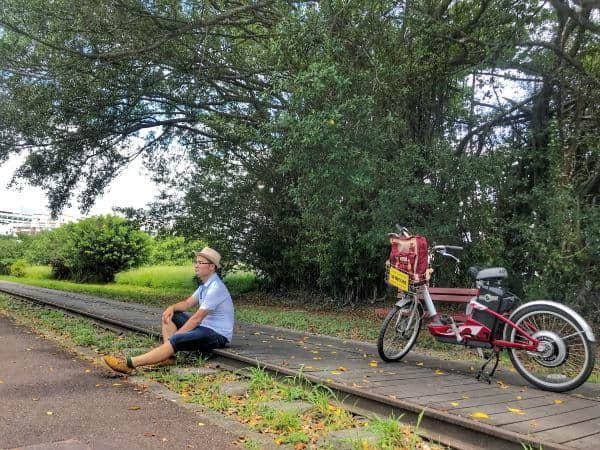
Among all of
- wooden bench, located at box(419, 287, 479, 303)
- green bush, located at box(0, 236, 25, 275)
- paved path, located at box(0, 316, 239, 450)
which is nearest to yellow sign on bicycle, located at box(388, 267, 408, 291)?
wooden bench, located at box(419, 287, 479, 303)

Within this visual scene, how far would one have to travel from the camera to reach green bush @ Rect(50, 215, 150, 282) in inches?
1126

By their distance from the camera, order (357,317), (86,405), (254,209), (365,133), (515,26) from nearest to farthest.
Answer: (86,405)
(365,133)
(515,26)
(357,317)
(254,209)

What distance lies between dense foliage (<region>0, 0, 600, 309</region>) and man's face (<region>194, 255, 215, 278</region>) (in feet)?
7.43

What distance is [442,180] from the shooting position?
9227 millimetres

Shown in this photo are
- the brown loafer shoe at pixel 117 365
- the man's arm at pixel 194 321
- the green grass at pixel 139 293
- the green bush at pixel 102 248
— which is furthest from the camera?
the green bush at pixel 102 248

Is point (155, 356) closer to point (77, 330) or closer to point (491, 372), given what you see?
point (491, 372)

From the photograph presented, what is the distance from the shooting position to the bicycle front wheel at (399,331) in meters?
5.97

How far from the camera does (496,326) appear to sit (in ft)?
16.8

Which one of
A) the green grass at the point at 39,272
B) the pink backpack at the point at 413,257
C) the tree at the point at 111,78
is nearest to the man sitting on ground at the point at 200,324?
the pink backpack at the point at 413,257

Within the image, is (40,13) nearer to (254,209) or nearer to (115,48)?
(115,48)

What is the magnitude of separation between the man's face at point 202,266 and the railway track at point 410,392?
3.28 ft

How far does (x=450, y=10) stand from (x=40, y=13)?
7.93 meters

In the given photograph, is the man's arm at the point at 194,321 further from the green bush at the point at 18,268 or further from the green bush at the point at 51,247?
the green bush at the point at 18,268

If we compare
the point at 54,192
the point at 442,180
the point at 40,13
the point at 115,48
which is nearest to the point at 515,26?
the point at 442,180
